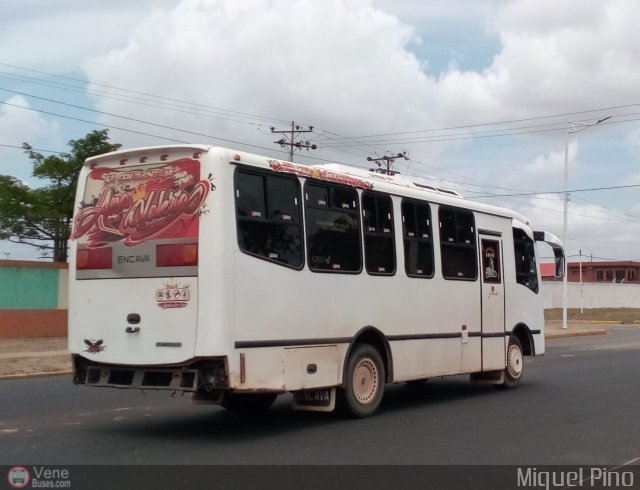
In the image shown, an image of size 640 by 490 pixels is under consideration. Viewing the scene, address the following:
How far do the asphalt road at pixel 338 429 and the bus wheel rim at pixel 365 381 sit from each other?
314 millimetres

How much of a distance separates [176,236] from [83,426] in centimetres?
275

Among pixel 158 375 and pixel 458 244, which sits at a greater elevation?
pixel 458 244

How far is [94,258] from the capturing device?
953 centimetres

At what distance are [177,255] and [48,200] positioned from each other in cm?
1966

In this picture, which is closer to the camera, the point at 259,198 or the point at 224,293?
the point at 224,293

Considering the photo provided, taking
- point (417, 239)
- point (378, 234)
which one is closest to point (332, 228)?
point (378, 234)

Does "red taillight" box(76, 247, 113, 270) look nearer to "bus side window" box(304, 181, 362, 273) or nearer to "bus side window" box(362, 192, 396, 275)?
"bus side window" box(304, 181, 362, 273)

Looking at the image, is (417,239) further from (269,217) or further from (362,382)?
(269,217)


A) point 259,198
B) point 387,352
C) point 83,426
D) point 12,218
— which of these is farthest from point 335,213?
point 12,218

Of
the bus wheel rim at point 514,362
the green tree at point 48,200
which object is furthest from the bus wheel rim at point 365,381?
the green tree at point 48,200

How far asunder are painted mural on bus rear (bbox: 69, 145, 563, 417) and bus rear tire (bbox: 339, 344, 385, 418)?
21 mm

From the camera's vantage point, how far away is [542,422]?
34.3 feet

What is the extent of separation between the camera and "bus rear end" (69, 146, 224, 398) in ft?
28.8
